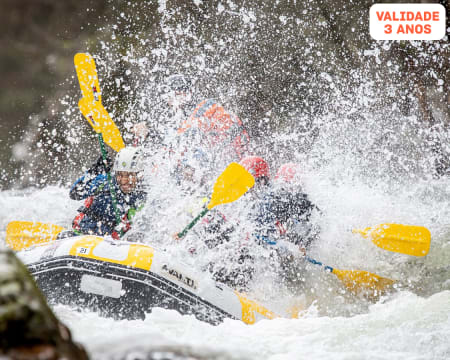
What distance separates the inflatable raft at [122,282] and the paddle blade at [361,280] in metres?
1.12

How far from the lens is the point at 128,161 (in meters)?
3.59

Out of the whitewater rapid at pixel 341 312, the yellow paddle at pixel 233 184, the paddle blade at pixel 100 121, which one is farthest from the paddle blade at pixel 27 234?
the yellow paddle at pixel 233 184

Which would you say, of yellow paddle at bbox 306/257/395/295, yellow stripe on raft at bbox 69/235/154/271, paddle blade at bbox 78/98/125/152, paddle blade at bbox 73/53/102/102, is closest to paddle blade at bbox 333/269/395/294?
yellow paddle at bbox 306/257/395/295

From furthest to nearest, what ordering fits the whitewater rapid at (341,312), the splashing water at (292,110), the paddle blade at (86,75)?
1. the splashing water at (292,110)
2. the paddle blade at (86,75)
3. the whitewater rapid at (341,312)

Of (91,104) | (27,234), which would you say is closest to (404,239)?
(91,104)

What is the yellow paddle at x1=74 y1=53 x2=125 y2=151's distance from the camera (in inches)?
164

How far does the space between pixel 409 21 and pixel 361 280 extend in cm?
546

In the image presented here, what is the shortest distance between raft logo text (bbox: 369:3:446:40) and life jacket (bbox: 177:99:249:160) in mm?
3854

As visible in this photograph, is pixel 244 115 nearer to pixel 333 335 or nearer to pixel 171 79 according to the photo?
pixel 171 79

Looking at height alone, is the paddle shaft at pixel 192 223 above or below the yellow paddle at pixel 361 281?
above

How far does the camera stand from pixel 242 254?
12.1ft

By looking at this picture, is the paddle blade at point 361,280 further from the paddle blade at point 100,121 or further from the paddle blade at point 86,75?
the paddle blade at point 86,75

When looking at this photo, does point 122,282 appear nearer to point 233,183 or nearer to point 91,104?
point 233,183

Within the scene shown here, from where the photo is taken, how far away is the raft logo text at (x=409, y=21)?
24.3ft
